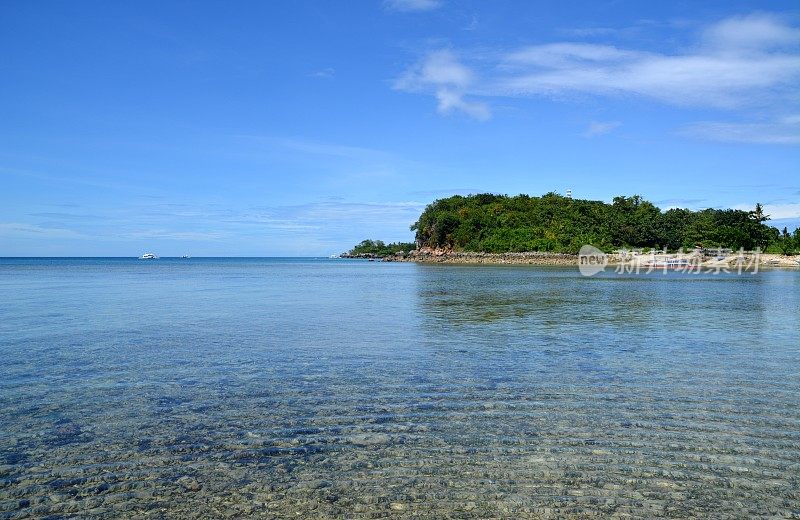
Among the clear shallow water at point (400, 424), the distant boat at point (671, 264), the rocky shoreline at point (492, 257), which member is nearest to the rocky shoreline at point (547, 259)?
the rocky shoreline at point (492, 257)

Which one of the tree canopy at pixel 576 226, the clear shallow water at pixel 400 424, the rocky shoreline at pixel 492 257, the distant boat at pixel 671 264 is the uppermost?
the tree canopy at pixel 576 226

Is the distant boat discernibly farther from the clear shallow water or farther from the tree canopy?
the clear shallow water

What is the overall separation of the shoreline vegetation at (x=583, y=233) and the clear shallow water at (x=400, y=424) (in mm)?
95300

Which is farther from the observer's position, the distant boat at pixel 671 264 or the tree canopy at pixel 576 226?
the tree canopy at pixel 576 226

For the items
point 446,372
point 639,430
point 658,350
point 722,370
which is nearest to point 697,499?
point 639,430

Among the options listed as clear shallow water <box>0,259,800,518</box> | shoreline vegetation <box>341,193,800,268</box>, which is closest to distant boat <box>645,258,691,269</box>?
shoreline vegetation <box>341,193,800,268</box>

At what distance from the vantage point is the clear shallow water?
5.77 metres

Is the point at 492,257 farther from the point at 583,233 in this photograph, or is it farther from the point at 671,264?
the point at 671,264

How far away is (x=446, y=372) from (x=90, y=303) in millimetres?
23896

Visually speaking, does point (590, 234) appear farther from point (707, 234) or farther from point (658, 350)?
point (658, 350)

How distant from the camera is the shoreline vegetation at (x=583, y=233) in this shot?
105750 mm

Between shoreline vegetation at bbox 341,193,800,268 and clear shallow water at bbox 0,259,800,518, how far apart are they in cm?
9530

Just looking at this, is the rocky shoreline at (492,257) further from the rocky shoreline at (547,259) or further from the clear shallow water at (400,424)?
the clear shallow water at (400,424)

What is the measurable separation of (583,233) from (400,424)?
12507 cm
